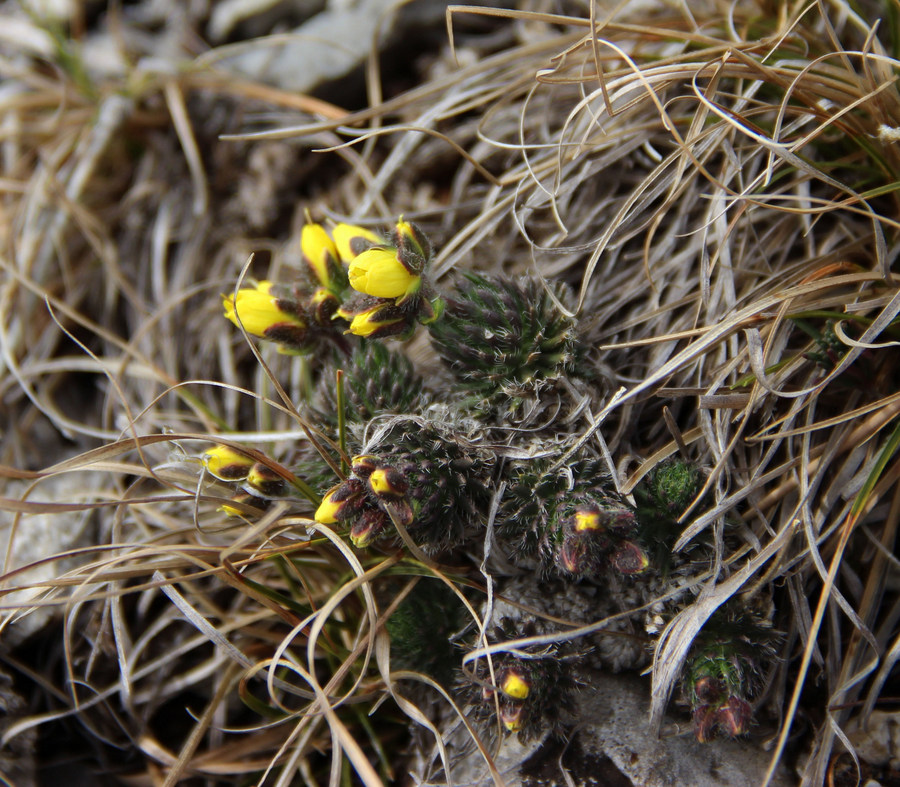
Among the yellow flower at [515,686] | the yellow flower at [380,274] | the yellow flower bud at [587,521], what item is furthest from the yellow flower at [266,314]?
the yellow flower at [515,686]

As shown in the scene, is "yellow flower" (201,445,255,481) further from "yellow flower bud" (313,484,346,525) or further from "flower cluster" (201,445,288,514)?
"yellow flower bud" (313,484,346,525)

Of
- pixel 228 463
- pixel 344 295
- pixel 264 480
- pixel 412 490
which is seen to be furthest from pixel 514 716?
pixel 344 295

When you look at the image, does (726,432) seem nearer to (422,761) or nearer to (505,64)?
(422,761)

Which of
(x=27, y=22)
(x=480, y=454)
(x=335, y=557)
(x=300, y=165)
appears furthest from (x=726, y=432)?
(x=27, y=22)

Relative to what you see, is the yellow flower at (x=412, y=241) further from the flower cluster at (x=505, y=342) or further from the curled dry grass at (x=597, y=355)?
the curled dry grass at (x=597, y=355)

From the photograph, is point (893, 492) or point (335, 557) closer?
point (893, 492)

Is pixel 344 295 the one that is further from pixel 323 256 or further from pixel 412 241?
pixel 412 241

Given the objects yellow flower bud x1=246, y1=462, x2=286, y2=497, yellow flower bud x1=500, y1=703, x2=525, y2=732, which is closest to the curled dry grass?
yellow flower bud x1=246, y1=462, x2=286, y2=497
